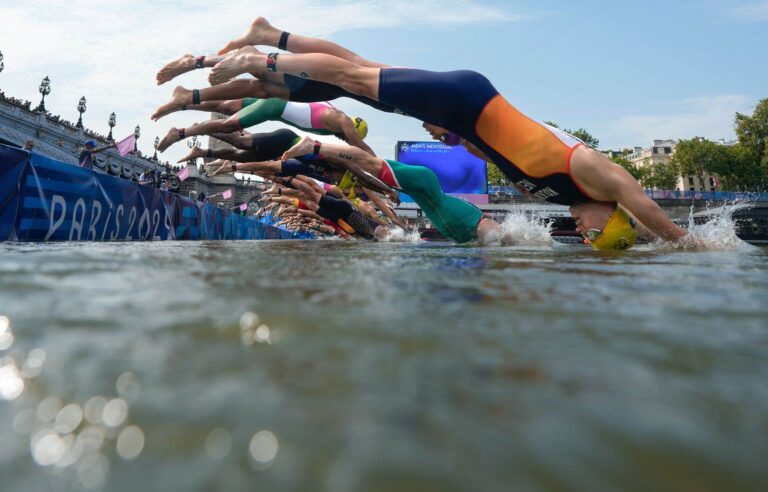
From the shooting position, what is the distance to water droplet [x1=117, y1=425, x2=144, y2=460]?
1.08ft

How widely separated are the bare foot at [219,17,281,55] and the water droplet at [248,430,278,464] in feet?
13.4

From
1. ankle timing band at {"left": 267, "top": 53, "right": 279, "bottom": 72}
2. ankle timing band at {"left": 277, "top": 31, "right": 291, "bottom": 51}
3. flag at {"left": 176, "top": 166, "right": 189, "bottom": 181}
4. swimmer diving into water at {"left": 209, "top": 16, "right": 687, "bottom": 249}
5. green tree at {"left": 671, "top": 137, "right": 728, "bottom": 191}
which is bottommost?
swimmer diving into water at {"left": 209, "top": 16, "right": 687, "bottom": 249}

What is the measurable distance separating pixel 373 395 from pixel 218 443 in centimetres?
15

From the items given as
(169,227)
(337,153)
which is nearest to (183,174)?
(169,227)

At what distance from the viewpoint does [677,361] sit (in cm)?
55

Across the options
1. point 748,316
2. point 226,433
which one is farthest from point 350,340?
point 748,316

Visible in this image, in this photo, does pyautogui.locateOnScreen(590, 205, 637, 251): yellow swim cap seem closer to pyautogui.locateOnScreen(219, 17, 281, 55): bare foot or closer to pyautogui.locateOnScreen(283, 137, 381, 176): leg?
pyautogui.locateOnScreen(283, 137, 381, 176): leg

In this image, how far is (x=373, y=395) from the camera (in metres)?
0.43

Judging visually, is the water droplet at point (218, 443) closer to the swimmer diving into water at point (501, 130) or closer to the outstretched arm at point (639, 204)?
the swimmer diving into water at point (501, 130)

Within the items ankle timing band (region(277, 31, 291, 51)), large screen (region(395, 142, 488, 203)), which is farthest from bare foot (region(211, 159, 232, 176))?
large screen (region(395, 142, 488, 203))

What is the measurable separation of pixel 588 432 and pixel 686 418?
106mm

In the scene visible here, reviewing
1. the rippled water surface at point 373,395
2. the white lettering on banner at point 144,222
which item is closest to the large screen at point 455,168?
the white lettering on banner at point 144,222

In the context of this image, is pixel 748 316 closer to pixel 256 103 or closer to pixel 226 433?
pixel 226 433

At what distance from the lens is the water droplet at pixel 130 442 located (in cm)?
33
